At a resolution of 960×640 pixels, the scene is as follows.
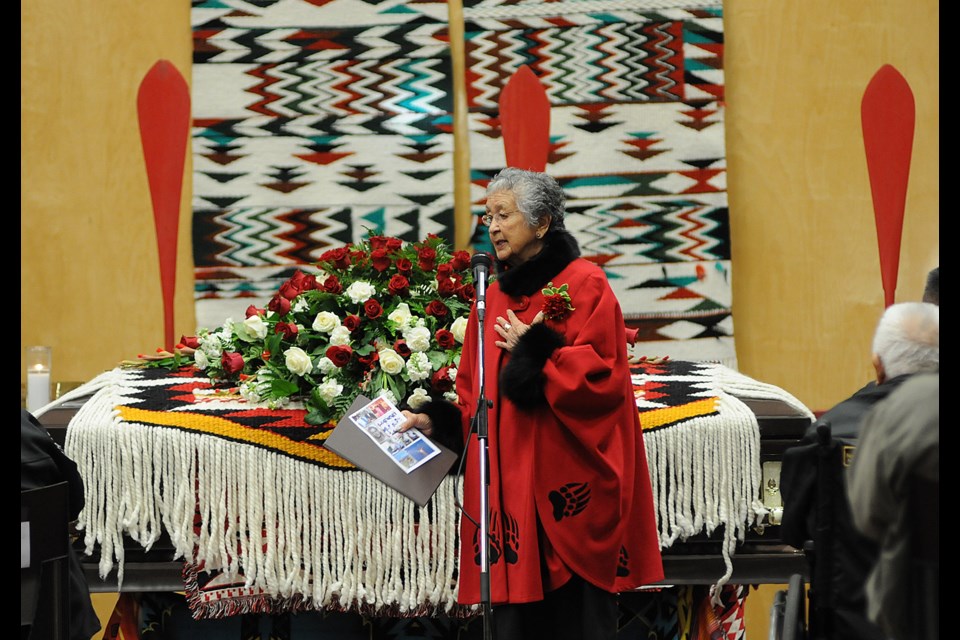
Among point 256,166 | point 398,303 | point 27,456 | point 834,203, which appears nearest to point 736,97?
point 834,203

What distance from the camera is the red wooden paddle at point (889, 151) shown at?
14.7 feet

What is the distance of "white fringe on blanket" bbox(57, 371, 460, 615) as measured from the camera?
125 inches

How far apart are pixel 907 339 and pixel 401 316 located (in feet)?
4.86

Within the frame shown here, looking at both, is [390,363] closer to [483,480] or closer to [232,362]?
[232,362]

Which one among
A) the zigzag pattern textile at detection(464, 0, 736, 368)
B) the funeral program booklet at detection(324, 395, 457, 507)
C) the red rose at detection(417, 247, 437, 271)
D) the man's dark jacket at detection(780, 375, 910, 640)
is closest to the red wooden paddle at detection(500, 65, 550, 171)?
the zigzag pattern textile at detection(464, 0, 736, 368)

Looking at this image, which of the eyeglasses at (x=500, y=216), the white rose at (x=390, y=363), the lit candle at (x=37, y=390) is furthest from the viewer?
the lit candle at (x=37, y=390)

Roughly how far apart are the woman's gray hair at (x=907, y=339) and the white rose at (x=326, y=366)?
4.90ft

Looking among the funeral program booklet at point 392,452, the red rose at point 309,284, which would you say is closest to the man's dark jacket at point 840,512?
the funeral program booklet at point 392,452

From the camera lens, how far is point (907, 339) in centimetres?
239

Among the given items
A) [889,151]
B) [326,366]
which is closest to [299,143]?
[326,366]

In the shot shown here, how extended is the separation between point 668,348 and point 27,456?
141 inches

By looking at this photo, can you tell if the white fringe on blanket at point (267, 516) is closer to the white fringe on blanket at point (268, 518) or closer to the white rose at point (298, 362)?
the white fringe on blanket at point (268, 518)

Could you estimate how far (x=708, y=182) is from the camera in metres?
5.41

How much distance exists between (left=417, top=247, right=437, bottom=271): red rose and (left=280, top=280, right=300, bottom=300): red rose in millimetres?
388
